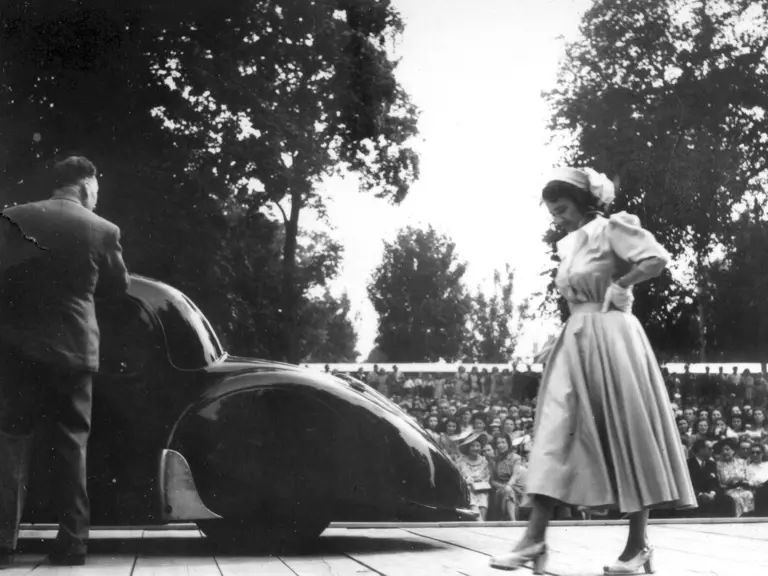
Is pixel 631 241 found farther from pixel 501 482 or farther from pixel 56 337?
pixel 501 482

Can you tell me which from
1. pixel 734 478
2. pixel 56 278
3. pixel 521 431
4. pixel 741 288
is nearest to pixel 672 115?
pixel 741 288

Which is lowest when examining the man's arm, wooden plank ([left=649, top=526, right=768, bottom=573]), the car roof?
wooden plank ([left=649, top=526, right=768, bottom=573])

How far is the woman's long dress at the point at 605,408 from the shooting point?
3.54 meters

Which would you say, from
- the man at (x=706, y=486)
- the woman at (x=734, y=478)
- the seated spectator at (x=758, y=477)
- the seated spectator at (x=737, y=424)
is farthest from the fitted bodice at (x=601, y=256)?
the seated spectator at (x=737, y=424)

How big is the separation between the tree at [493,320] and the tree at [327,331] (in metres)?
1.09

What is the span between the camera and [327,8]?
6.05m

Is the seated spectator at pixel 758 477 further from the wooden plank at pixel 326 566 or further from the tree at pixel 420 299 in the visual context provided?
the wooden plank at pixel 326 566

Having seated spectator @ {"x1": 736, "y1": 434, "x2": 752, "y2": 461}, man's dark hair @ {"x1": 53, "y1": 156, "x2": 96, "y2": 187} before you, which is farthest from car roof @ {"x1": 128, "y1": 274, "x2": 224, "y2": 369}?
seated spectator @ {"x1": 736, "y1": 434, "x2": 752, "y2": 461}

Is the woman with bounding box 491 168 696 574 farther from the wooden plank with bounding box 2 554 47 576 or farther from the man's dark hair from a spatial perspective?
the man's dark hair

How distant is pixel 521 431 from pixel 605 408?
4.94m

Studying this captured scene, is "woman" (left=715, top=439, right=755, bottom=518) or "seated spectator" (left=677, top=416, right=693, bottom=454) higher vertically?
"seated spectator" (left=677, top=416, right=693, bottom=454)

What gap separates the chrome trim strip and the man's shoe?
1.70 ft

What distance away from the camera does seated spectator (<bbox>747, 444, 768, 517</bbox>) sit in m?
8.30

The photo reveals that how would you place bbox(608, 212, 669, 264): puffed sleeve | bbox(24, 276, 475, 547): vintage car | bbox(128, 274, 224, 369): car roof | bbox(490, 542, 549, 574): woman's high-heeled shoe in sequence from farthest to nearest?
bbox(128, 274, 224, 369): car roof, bbox(24, 276, 475, 547): vintage car, bbox(608, 212, 669, 264): puffed sleeve, bbox(490, 542, 549, 574): woman's high-heeled shoe
